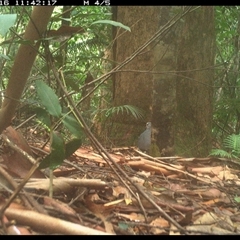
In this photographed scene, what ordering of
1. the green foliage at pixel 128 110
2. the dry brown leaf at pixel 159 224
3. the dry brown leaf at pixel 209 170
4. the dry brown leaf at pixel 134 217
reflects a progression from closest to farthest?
the dry brown leaf at pixel 159 224 → the dry brown leaf at pixel 134 217 → the dry brown leaf at pixel 209 170 → the green foliage at pixel 128 110

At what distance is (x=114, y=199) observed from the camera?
5.33 feet

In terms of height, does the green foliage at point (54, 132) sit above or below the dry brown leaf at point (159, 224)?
above

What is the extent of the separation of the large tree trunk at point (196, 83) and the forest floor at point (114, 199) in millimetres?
993

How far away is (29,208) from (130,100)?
2.53 meters

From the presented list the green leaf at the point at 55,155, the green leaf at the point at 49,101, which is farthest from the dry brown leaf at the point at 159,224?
the green leaf at the point at 49,101

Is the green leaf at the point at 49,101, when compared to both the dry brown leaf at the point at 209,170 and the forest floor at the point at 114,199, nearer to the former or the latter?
the forest floor at the point at 114,199

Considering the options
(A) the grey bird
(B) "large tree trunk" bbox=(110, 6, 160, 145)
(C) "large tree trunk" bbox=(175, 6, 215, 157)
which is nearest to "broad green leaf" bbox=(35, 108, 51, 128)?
(A) the grey bird

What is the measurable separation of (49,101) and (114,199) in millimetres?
462

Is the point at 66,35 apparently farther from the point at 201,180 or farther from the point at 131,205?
the point at 201,180

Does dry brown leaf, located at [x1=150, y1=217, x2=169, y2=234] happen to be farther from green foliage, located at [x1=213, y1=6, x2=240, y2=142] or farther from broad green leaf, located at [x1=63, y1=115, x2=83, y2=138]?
green foliage, located at [x1=213, y1=6, x2=240, y2=142]

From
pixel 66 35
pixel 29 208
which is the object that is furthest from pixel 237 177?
pixel 29 208

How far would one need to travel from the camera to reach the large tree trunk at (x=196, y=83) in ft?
11.2

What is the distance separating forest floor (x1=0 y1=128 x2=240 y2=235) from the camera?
1158mm
